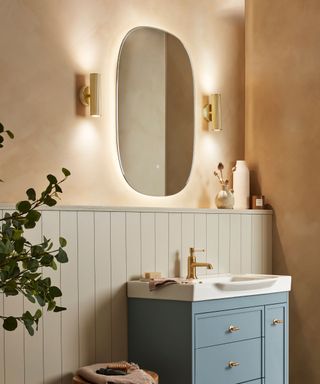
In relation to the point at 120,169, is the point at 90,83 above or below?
above

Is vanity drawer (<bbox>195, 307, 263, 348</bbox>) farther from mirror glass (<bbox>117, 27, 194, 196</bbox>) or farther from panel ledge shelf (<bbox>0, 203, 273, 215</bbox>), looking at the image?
mirror glass (<bbox>117, 27, 194, 196</bbox>)

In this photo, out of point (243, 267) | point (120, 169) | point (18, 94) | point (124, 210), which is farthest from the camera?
point (243, 267)

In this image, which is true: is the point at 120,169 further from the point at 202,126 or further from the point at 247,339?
the point at 247,339

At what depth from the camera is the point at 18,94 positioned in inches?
123

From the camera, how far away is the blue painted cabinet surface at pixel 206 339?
3.17 metres

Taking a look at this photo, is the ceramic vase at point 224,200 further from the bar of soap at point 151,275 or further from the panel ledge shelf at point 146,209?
the bar of soap at point 151,275

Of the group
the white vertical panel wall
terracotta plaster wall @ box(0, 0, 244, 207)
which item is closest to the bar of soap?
the white vertical panel wall

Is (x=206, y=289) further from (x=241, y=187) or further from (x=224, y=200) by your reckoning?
(x=241, y=187)

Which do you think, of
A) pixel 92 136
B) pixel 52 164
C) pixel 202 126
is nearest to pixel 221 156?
pixel 202 126

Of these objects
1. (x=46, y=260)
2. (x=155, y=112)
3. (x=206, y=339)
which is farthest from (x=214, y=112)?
(x=46, y=260)

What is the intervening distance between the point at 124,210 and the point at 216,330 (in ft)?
2.25

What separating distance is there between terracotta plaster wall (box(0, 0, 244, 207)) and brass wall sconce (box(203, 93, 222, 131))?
0.16 feet

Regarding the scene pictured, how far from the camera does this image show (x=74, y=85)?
3371 mm

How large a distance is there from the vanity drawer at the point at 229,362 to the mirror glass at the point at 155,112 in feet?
2.89
